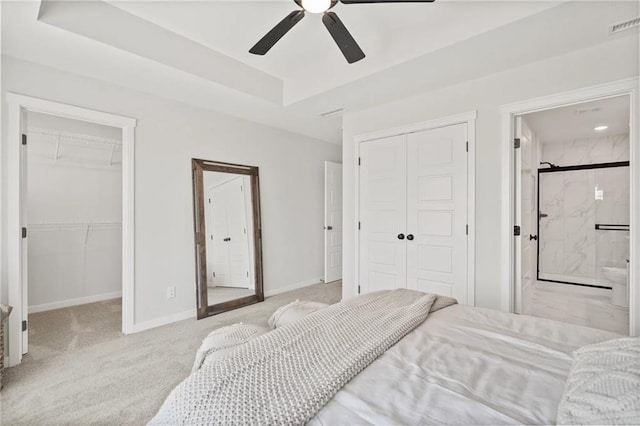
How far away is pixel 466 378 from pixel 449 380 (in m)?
0.06

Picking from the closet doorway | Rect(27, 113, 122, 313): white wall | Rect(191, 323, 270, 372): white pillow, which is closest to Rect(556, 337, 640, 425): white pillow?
Rect(191, 323, 270, 372): white pillow

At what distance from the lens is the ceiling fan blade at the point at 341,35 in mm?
1853

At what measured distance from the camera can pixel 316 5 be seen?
1.80m

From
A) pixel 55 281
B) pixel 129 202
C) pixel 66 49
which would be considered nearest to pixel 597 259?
pixel 129 202

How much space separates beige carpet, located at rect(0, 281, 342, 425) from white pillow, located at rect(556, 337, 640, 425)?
203 cm

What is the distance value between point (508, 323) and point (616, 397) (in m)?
0.83

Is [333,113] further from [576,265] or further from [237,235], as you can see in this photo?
[576,265]

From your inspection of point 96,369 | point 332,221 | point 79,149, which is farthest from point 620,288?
point 79,149

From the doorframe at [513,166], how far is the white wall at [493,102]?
0.05 meters

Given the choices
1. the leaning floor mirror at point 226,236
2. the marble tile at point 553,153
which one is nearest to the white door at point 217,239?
the leaning floor mirror at point 226,236

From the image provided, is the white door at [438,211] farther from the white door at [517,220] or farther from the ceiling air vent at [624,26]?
the ceiling air vent at [624,26]

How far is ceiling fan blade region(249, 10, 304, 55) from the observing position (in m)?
1.86

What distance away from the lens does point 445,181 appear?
3.09m

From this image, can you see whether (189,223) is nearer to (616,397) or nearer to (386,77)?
(386,77)
